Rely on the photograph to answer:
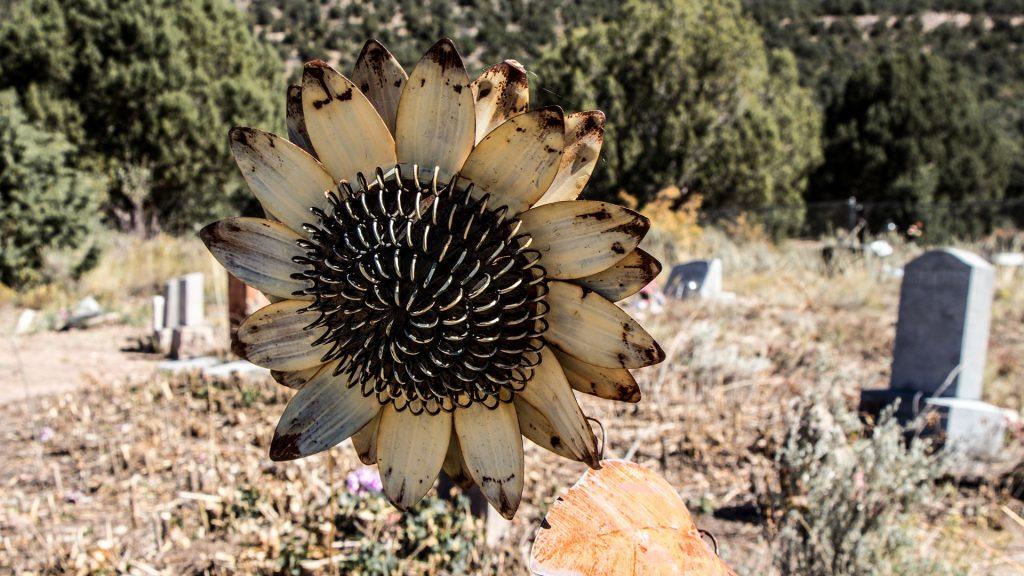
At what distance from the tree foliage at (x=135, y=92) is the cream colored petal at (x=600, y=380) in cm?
A: 1839

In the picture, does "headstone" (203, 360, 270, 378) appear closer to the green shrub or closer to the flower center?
the green shrub

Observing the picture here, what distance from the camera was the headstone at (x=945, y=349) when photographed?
452 cm

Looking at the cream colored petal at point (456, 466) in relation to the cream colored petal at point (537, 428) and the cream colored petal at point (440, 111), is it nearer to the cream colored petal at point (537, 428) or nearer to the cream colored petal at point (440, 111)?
the cream colored petal at point (537, 428)

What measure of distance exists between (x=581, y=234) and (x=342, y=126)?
0.29 metres

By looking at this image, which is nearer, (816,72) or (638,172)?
(638,172)

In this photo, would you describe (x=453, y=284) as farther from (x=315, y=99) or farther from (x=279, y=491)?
(x=279, y=491)

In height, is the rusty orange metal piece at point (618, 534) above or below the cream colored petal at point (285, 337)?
below

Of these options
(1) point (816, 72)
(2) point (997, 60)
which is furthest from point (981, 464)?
(2) point (997, 60)

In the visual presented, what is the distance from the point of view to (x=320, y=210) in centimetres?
80

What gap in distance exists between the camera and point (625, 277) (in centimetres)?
76

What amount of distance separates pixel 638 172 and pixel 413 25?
24.2 m

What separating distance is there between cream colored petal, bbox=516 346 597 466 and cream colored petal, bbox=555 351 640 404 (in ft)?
0.09

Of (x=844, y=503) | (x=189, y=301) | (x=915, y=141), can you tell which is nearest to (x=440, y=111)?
(x=844, y=503)

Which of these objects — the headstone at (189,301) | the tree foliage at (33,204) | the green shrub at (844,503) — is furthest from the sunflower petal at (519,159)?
the tree foliage at (33,204)
